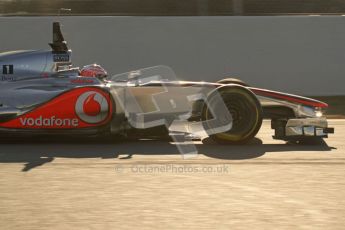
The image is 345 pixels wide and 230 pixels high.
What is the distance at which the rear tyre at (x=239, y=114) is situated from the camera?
7855mm

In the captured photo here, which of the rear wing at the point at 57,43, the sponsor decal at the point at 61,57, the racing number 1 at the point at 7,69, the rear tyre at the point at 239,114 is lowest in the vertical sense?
the rear tyre at the point at 239,114

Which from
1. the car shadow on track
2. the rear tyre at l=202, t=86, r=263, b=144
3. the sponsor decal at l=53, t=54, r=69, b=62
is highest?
the sponsor decal at l=53, t=54, r=69, b=62

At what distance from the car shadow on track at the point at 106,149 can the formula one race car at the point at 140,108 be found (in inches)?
6.8

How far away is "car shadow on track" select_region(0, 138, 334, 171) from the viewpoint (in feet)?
23.2

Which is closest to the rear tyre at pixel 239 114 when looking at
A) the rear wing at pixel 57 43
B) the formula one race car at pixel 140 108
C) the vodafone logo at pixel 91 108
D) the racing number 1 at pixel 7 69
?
the formula one race car at pixel 140 108

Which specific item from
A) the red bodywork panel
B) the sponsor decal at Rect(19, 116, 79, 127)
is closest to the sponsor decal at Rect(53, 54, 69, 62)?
the red bodywork panel

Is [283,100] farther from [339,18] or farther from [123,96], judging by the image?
[339,18]

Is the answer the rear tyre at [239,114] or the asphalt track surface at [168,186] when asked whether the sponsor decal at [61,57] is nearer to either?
the asphalt track surface at [168,186]

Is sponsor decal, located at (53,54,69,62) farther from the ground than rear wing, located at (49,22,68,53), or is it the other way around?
rear wing, located at (49,22,68,53)

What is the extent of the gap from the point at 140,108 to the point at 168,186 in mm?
2632

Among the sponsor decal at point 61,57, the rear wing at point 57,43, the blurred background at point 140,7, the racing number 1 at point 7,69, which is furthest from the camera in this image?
the blurred background at point 140,7

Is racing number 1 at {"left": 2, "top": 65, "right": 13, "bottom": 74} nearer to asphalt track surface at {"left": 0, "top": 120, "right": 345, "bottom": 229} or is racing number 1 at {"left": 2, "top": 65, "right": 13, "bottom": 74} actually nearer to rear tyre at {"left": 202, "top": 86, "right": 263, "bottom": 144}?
asphalt track surface at {"left": 0, "top": 120, "right": 345, "bottom": 229}

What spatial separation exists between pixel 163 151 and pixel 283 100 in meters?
1.84

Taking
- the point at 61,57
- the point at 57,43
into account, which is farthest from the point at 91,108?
the point at 57,43
